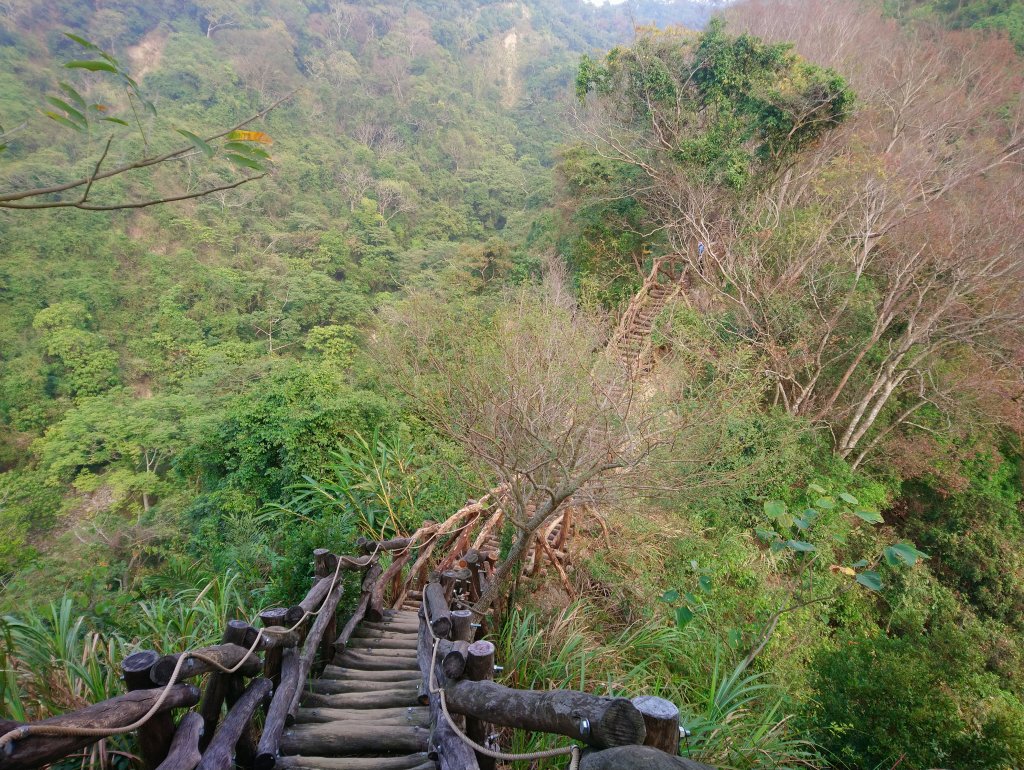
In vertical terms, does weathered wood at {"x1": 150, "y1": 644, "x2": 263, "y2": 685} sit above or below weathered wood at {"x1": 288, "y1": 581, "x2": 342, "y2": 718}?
above

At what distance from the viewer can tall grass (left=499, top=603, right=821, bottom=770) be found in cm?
279

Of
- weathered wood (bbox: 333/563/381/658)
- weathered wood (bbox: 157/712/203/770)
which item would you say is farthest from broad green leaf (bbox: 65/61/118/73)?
weathered wood (bbox: 333/563/381/658)

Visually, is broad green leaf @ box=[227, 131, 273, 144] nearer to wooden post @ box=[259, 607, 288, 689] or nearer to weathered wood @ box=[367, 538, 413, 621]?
wooden post @ box=[259, 607, 288, 689]

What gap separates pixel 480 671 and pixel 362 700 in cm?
135

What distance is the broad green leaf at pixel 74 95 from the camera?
1003 mm

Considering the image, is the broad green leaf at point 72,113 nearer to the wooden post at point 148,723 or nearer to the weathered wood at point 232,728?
the wooden post at point 148,723

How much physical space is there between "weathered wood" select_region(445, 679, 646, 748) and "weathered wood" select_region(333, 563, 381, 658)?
1.86 m

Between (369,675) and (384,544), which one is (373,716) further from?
(384,544)

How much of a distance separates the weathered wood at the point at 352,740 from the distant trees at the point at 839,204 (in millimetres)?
7610

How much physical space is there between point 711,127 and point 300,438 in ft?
32.6

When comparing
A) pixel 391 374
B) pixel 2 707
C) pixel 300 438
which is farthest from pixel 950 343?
pixel 2 707

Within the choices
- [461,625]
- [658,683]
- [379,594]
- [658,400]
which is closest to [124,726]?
[461,625]

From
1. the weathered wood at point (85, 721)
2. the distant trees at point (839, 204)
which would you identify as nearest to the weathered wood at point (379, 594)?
the weathered wood at point (85, 721)

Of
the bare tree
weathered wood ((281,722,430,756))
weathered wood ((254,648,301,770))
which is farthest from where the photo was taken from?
the bare tree
